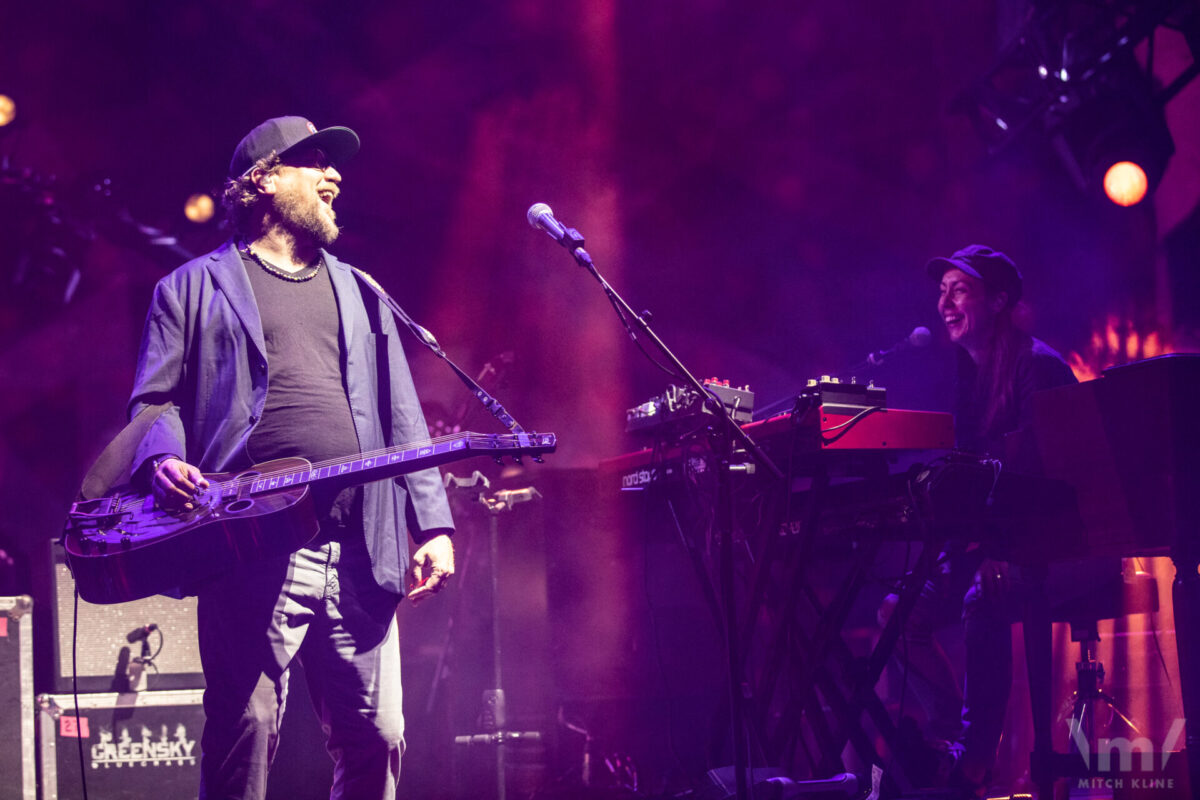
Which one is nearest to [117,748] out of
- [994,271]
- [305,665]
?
[305,665]

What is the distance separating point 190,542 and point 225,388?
1.25 feet

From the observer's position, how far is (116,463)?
2.14 m

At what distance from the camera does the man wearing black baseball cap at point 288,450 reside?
2.05 meters

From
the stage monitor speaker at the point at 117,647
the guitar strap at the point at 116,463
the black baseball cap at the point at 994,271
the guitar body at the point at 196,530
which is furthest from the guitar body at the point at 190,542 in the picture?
the black baseball cap at the point at 994,271

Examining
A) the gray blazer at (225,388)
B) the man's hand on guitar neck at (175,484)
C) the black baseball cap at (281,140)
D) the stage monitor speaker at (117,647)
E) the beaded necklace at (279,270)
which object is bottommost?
the stage monitor speaker at (117,647)

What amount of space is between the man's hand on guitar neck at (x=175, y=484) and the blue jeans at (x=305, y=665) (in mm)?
196

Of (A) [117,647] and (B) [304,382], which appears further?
(A) [117,647]

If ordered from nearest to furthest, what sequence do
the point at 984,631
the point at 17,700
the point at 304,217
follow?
1. the point at 304,217
2. the point at 984,631
3. the point at 17,700

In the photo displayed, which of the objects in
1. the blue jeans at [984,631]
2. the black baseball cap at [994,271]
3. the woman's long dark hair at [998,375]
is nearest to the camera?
the blue jeans at [984,631]

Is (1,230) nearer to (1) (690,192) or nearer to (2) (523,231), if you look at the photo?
(2) (523,231)

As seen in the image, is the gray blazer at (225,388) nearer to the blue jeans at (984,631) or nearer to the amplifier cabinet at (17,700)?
the blue jeans at (984,631)

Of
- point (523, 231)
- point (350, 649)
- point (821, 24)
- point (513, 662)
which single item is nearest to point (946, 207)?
point (821, 24)

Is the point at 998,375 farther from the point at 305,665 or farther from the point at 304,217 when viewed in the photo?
the point at 305,665

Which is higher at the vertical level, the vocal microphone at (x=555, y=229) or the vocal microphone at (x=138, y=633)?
the vocal microphone at (x=555, y=229)
